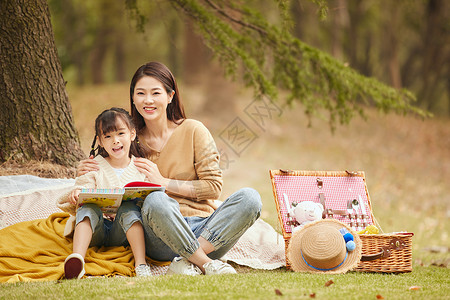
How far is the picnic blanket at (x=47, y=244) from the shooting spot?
3150 millimetres

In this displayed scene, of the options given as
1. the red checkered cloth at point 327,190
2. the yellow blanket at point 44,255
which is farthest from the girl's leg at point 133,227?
the red checkered cloth at point 327,190

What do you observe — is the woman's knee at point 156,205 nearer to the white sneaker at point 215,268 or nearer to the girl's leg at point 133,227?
the girl's leg at point 133,227

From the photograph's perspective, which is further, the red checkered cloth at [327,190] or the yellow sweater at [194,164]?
the red checkered cloth at [327,190]

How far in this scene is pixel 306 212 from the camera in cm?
370

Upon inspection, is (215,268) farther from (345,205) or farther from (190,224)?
(345,205)

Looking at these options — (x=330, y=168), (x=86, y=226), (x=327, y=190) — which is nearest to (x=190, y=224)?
(x=86, y=226)

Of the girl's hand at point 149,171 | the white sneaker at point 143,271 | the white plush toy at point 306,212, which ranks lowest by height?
the white sneaker at point 143,271

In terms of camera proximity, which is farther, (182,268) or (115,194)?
(182,268)

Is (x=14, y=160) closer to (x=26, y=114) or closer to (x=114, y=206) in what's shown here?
(x=26, y=114)

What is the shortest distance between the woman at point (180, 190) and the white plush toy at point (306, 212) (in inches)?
23.0

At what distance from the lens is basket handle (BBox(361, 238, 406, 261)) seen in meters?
3.53

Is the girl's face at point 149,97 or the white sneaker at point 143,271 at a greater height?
the girl's face at point 149,97

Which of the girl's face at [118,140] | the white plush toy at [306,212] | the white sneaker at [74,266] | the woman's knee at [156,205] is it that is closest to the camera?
the white sneaker at [74,266]

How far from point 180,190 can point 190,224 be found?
0.23 m
